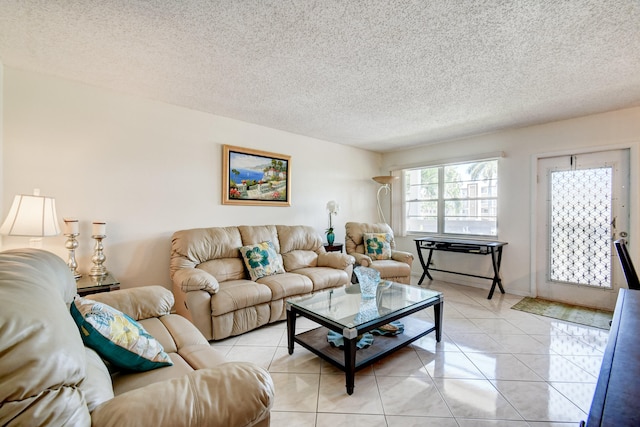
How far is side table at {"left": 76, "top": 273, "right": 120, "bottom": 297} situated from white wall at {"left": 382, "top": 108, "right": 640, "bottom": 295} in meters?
4.32

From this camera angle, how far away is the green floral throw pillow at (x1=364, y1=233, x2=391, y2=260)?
13.2 ft

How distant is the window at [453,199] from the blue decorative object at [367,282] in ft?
7.97

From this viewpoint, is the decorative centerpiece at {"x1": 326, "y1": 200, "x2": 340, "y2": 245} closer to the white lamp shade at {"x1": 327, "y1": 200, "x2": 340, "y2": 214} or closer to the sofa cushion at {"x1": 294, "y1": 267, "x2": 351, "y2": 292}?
the white lamp shade at {"x1": 327, "y1": 200, "x2": 340, "y2": 214}

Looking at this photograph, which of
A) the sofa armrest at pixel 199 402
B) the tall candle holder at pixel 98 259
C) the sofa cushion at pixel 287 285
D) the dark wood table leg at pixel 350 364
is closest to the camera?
the sofa armrest at pixel 199 402

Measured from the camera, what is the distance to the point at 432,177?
186 inches

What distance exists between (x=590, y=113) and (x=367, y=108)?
8.53ft

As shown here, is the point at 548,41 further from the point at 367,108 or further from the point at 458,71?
the point at 367,108

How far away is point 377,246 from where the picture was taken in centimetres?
407

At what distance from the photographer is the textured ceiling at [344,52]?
1604 mm

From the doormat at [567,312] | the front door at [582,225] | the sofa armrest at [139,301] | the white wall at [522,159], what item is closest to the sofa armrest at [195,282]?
the sofa armrest at [139,301]

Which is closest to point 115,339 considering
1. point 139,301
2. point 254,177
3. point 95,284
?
point 139,301

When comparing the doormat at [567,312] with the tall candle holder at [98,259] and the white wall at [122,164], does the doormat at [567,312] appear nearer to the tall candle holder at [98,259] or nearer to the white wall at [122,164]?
the white wall at [122,164]

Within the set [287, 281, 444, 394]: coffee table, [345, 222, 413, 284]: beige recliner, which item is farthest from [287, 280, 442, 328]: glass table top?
[345, 222, 413, 284]: beige recliner

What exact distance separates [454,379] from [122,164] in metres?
3.40
